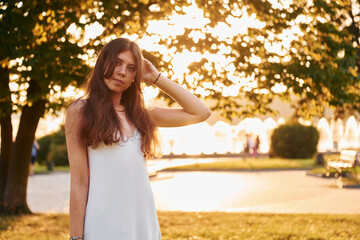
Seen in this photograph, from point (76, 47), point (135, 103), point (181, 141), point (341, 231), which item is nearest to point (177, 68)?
point (76, 47)

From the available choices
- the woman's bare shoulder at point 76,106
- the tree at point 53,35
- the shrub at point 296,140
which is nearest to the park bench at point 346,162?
the shrub at point 296,140

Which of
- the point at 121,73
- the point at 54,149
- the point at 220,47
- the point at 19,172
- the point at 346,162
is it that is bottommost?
the point at 346,162

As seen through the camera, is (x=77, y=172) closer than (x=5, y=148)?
Yes

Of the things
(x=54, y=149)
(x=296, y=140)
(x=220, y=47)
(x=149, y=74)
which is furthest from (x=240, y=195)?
(x=54, y=149)

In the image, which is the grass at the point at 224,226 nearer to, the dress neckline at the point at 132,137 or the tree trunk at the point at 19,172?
the tree trunk at the point at 19,172

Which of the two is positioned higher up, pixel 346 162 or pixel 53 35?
pixel 53 35

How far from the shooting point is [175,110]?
3.10 m

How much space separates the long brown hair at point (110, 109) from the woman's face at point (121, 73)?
0.02 m

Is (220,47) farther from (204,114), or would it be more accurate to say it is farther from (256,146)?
(256,146)

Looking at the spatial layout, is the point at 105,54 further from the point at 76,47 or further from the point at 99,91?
the point at 76,47

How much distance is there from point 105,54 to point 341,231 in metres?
6.97

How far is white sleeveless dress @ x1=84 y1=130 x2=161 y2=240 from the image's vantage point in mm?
2521

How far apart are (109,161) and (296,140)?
102 feet

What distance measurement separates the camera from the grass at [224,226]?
8469 mm
